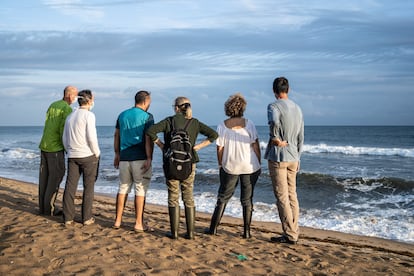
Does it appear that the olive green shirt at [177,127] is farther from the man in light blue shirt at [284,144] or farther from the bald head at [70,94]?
the bald head at [70,94]

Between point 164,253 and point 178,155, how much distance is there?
3.57 feet

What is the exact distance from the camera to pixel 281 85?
527cm

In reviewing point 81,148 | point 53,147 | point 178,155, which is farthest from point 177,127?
point 53,147

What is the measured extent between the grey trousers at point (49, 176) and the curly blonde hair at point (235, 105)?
246cm

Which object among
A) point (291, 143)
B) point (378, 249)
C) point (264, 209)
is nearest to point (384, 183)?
point (264, 209)

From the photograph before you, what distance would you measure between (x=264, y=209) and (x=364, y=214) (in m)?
2.03

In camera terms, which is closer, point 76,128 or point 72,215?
point 76,128

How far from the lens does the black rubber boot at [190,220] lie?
5273 millimetres

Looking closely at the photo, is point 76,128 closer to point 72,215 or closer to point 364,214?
point 72,215

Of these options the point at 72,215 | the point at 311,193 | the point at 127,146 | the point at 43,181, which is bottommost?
the point at 311,193

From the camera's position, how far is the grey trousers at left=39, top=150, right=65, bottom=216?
6.04 metres

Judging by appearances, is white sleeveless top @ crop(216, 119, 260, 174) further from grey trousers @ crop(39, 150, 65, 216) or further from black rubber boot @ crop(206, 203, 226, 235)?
grey trousers @ crop(39, 150, 65, 216)

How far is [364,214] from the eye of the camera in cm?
891

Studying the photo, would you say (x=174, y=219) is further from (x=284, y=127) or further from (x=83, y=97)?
(x=83, y=97)
